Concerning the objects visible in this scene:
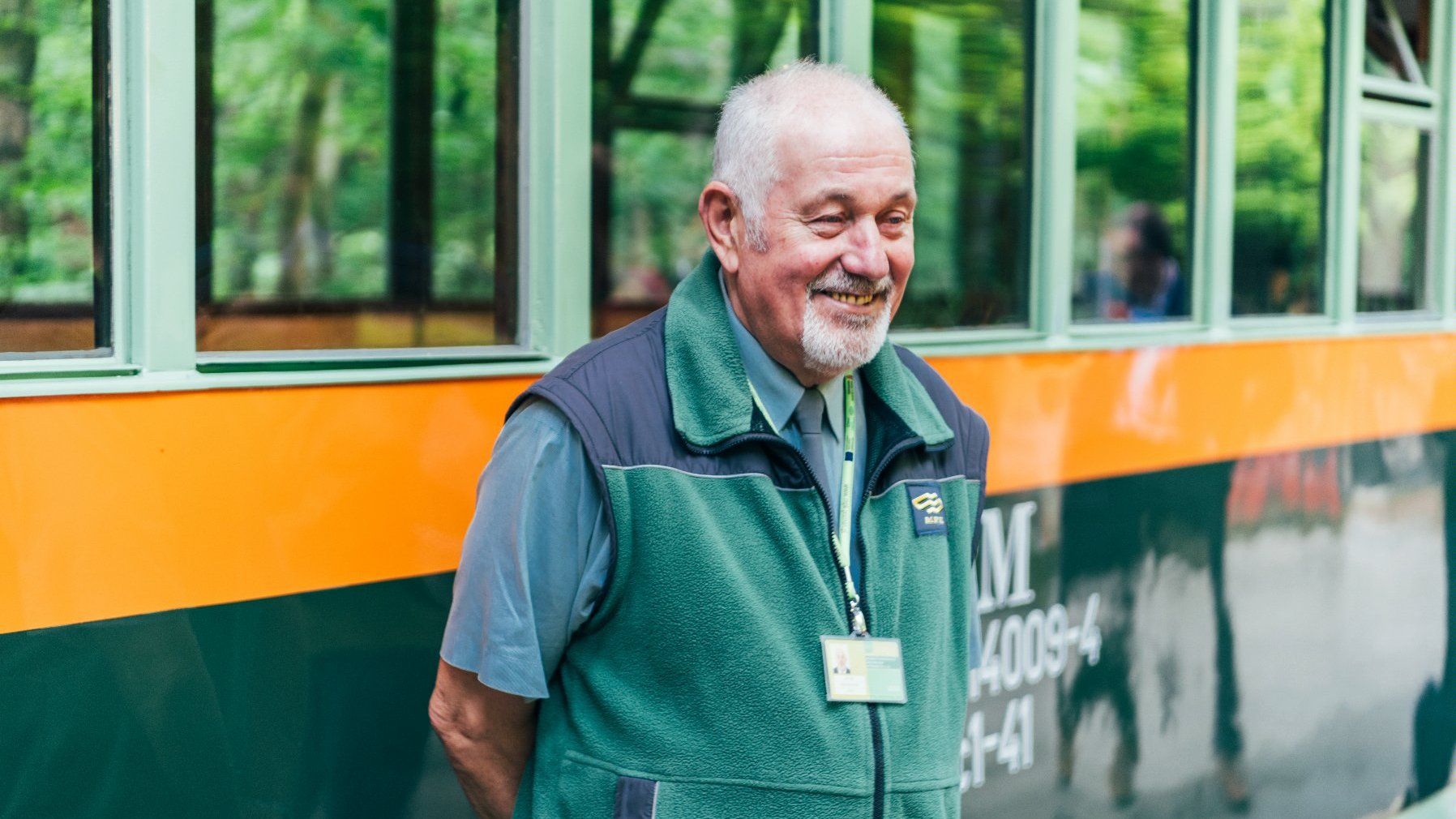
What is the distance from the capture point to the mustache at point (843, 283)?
1.91 m

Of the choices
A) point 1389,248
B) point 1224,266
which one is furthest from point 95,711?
point 1389,248

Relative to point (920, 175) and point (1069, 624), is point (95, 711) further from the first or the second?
point (1069, 624)

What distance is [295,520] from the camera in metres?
2.08

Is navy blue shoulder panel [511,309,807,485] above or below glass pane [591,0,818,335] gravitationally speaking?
below

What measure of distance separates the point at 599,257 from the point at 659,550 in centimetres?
86

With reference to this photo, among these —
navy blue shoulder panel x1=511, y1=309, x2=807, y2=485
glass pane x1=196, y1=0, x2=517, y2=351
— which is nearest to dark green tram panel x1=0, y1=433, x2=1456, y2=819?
glass pane x1=196, y1=0, x2=517, y2=351

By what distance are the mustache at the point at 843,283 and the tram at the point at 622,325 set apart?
605mm

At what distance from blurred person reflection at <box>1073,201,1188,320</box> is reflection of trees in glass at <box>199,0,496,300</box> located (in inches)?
64.9

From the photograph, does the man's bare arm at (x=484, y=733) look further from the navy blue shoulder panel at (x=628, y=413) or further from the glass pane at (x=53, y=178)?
the glass pane at (x=53, y=178)

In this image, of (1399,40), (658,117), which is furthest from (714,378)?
(1399,40)

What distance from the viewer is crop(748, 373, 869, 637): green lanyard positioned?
184 centimetres

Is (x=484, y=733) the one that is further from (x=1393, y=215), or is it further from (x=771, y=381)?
(x=1393, y=215)

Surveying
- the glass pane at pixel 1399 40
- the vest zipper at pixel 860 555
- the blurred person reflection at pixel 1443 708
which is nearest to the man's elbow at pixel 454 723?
the vest zipper at pixel 860 555

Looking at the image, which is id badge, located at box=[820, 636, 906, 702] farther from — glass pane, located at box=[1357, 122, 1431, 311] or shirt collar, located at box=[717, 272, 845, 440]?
glass pane, located at box=[1357, 122, 1431, 311]
